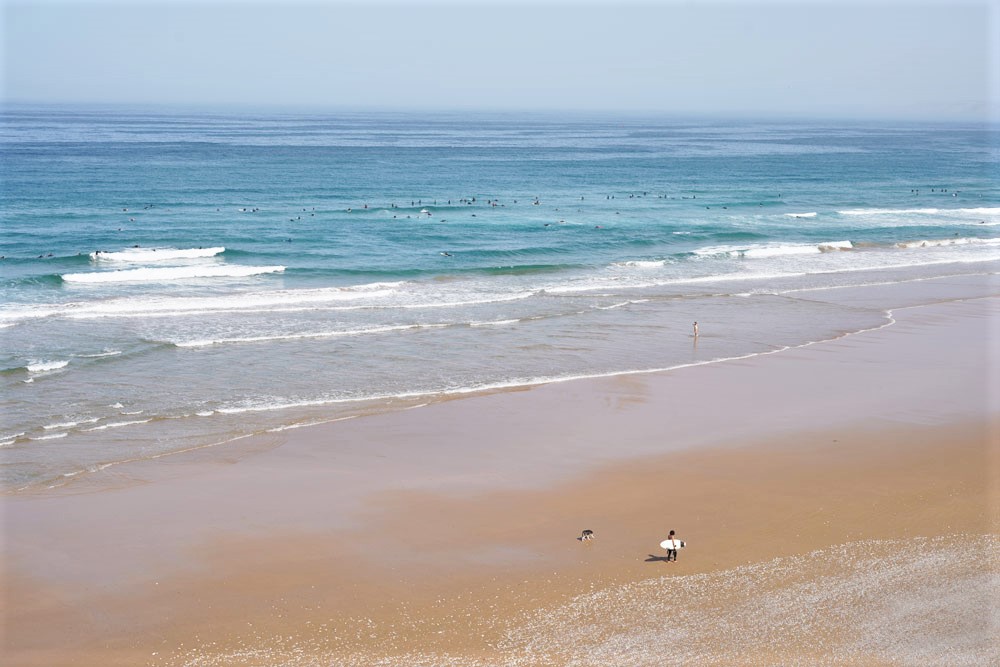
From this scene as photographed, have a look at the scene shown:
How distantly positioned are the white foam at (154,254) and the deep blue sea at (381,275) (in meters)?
0.13

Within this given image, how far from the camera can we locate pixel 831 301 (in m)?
31.8

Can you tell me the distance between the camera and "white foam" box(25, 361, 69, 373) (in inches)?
885

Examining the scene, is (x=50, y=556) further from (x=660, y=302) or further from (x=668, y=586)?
(x=660, y=302)

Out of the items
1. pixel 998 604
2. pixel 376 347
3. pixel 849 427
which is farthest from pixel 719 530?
pixel 376 347

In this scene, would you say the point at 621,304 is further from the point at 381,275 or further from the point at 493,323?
the point at 381,275

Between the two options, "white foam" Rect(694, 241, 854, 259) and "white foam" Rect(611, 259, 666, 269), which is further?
"white foam" Rect(694, 241, 854, 259)

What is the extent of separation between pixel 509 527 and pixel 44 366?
13.6 m

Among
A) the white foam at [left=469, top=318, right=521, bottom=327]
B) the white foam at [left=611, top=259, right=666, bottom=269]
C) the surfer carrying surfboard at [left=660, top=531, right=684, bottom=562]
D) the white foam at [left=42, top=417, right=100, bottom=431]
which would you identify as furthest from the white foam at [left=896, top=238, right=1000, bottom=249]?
the white foam at [left=42, top=417, right=100, bottom=431]

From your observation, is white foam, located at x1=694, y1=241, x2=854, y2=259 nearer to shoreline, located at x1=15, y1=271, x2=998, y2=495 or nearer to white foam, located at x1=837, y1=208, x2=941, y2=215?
shoreline, located at x1=15, y1=271, x2=998, y2=495

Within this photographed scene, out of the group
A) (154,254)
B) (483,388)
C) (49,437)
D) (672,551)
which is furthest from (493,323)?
(154,254)

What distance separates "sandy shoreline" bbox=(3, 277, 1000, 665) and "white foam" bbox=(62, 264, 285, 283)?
1745 cm

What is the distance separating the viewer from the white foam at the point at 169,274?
34.0m

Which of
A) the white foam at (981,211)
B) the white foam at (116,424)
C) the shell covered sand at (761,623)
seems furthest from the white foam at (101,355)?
the white foam at (981,211)

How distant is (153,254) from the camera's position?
38188 mm
